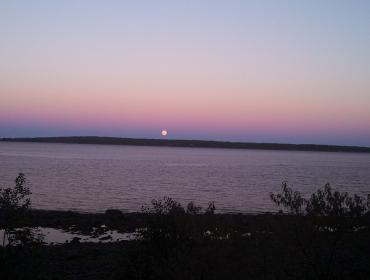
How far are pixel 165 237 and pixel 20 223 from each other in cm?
360

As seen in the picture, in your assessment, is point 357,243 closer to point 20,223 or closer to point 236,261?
point 236,261

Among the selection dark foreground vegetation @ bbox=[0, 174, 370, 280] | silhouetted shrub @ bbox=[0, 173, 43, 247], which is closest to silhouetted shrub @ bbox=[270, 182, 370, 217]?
dark foreground vegetation @ bbox=[0, 174, 370, 280]

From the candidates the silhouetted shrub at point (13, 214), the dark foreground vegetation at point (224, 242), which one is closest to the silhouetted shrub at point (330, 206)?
the dark foreground vegetation at point (224, 242)

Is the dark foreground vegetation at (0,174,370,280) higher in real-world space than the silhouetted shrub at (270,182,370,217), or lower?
lower

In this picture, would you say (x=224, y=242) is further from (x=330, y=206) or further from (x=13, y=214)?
(x=13, y=214)

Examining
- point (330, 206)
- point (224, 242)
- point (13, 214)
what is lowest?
point (224, 242)

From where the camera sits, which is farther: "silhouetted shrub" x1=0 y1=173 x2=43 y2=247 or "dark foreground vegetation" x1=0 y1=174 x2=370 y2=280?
"silhouetted shrub" x1=0 y1=173 x2=43 y2=247

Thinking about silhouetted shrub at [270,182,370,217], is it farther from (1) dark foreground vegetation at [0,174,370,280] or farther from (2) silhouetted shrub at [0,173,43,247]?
(2) silhouetted shrub at [0,173,43,247]

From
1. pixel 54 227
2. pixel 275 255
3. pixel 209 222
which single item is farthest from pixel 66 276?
pixel 54 227

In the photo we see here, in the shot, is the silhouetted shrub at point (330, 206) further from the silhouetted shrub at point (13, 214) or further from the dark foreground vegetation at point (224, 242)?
the silhouetted shrub at point (13, 214)

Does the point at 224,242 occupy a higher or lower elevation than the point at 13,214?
lower

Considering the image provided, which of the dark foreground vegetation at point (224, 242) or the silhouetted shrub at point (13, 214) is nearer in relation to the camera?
the dark foreground vegetation at point (224, 242)

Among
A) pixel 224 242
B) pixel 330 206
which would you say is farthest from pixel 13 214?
pixel 330 206

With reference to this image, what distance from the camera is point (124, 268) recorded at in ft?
44.3
